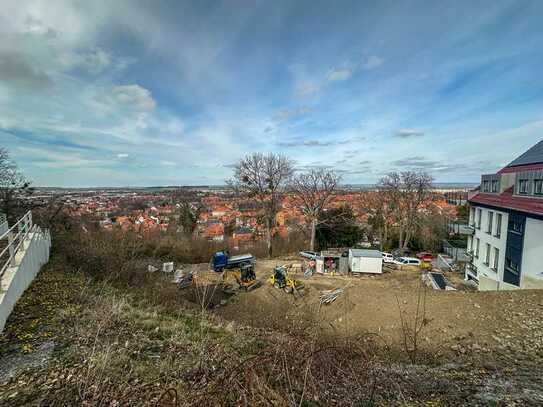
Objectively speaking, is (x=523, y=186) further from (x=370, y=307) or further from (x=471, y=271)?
(x=370, y=307)

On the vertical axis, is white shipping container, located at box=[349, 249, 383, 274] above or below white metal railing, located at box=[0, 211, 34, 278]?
below

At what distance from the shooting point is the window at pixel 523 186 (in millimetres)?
14039

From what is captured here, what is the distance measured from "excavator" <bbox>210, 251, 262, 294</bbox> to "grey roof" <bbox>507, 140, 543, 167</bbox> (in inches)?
756

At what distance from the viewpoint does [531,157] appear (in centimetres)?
1565

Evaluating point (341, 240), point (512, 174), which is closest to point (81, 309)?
point (512, 174)

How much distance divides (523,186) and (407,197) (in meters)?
15.3

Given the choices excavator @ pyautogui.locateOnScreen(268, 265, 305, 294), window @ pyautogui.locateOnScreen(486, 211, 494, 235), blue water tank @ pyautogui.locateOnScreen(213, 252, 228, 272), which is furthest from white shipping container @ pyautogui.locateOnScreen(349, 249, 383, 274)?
blue water tank @ pyautogui.locateOnScreen(213, 252, 228, 272)

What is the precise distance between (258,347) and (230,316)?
7.65 m

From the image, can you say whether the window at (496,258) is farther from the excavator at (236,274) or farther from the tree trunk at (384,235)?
the excavator at (236,274)

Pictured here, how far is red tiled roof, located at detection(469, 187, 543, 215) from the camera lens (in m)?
12.4

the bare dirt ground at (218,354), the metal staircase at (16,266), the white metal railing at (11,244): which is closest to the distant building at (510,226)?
the bare dirt ground at (218,354)

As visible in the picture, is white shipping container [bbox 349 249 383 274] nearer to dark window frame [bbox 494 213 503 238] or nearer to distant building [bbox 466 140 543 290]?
distant building [bbox 466 140 543 290]

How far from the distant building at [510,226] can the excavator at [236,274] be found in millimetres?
14833

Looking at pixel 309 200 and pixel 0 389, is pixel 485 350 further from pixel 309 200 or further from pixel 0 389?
pixel 309 200
